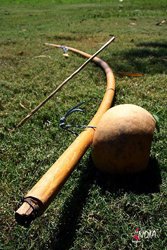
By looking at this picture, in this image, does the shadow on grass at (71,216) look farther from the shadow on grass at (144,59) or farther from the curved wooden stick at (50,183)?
the shadow on grass at (144,59)

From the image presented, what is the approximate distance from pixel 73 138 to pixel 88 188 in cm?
91

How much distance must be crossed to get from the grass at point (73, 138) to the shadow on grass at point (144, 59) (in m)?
0.02

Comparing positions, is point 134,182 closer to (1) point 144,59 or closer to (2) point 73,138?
(2) point 73,138

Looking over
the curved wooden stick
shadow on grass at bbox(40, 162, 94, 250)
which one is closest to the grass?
shadow on grass at bbox(40, 162, 94, 250)

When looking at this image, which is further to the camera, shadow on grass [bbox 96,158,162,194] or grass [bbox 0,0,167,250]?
shadow on grass [bbox 96,158,162,194]

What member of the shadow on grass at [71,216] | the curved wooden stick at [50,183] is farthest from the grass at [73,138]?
the curved wooden stick at [50,183]

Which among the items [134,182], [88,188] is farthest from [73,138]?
[134,182]

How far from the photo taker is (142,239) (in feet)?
8.61

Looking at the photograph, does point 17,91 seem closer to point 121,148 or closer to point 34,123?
point 34,123

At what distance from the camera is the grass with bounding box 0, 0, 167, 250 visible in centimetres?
277

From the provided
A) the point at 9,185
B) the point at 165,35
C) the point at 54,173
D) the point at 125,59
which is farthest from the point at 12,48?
the point at 54,173

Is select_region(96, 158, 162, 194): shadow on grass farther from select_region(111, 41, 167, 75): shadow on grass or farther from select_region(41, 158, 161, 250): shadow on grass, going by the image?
select_region(111, 41, 167, 75): shadow on grass

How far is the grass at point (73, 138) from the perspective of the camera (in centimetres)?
277

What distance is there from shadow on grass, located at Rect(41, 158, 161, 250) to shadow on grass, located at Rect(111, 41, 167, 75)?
3070 millimetres
